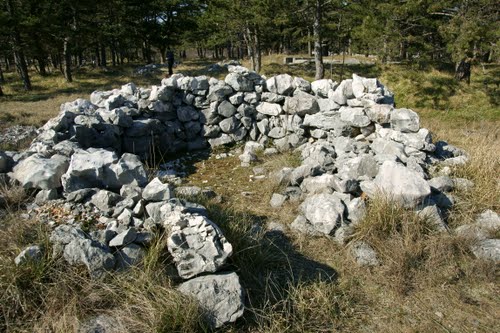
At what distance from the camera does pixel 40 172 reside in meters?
4.07

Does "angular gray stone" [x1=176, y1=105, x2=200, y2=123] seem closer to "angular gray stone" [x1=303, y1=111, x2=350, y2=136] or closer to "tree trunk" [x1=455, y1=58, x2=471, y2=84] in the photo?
"angular gray stone" [x1=303, y1=111, x2=350, y2=136]

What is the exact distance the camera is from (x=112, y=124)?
265 inches

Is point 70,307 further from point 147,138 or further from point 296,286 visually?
point 147,138

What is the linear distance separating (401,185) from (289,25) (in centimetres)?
1704

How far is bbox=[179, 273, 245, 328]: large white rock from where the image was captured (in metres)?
2.66

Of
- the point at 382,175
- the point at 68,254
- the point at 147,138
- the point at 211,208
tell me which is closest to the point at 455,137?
the point at 382,175

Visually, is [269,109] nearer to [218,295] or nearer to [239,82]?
Result: [239,82]

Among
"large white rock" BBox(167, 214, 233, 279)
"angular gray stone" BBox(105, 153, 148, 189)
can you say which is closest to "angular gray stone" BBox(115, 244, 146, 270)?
"large white rock" BBox(167, 214, 233, 279)

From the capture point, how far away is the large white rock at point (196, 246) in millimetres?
2949

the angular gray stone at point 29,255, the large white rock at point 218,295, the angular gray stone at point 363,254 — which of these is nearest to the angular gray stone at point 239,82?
the angular gray stone at point 363,254

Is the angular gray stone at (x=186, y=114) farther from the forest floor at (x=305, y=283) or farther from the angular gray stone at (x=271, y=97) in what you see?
the forest floor at (x=305, y=283)

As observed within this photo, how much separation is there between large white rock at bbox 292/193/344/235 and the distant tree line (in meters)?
9.21

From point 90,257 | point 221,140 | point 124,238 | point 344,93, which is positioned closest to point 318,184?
point 344,93

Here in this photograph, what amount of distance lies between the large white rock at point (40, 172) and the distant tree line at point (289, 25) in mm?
11622
